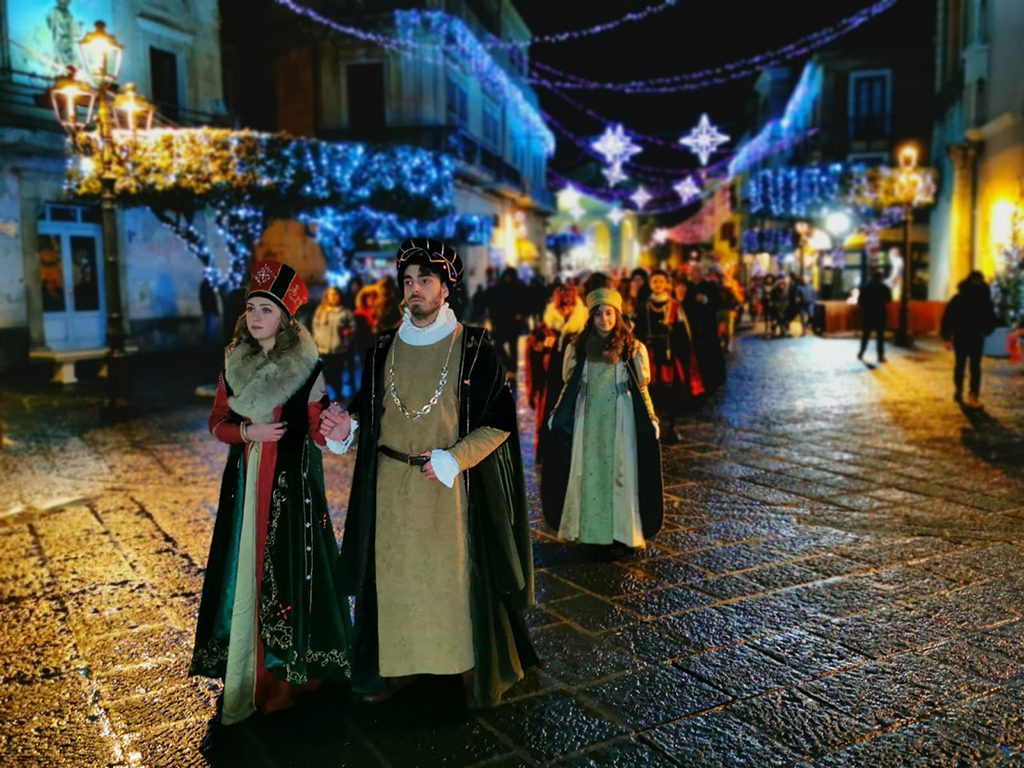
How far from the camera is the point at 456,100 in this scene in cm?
2927

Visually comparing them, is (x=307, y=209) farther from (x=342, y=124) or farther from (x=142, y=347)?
(x=342, y=124)

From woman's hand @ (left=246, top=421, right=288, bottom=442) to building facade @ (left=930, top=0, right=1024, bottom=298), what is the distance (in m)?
17.6

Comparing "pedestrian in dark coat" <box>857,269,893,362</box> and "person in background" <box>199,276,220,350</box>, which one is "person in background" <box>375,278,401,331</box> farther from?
"person in background" <box>199,276,220,350</box>

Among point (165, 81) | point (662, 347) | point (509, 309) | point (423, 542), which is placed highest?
point (165, 81)

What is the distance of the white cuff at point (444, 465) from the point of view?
3.29 m

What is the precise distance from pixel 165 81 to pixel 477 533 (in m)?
20.0

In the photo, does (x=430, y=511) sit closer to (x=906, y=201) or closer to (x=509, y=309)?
(x=509, y=309)

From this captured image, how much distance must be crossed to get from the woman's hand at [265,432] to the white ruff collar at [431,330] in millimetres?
558

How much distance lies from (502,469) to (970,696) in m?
1.95

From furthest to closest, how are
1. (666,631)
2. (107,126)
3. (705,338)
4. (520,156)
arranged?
(520,156), (705,338), (107,126), (666,631)

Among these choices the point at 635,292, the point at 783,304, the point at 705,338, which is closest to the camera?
the point at 635,292

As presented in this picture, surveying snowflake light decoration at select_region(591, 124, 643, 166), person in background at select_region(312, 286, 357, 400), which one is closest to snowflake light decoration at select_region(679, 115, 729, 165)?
snowflake light decoration at select_region(591, 124, 643, 166)

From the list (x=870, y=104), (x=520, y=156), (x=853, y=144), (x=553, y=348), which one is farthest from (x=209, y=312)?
(x=870, y=104)

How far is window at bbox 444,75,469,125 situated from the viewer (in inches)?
1113
